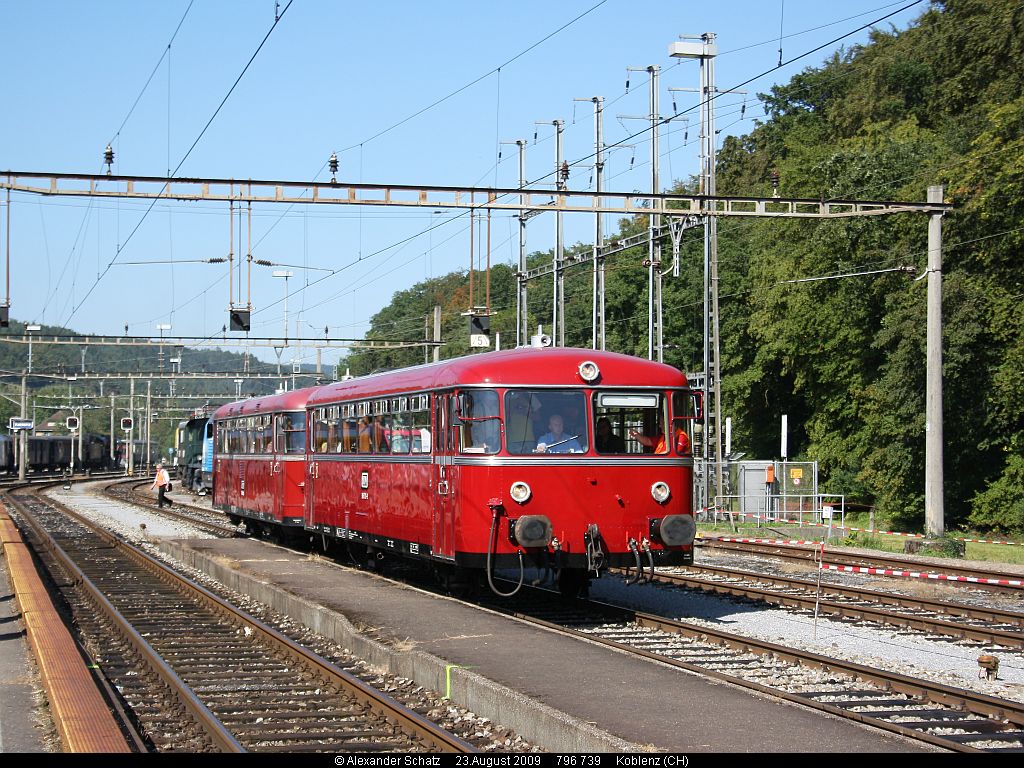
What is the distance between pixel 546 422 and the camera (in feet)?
49.4

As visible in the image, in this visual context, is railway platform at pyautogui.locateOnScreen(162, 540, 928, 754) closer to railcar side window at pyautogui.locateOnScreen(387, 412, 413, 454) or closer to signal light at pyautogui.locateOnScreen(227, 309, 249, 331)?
railcar side window at pyautogui.locateOnScreen(387, 412, 413, 454)

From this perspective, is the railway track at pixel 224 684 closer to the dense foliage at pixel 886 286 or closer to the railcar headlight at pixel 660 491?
the railcar headlight at pixel 660 491

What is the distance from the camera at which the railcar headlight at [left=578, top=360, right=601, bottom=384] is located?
1516cm

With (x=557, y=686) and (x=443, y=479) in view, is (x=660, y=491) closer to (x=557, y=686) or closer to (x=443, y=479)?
(x=443, y=479)

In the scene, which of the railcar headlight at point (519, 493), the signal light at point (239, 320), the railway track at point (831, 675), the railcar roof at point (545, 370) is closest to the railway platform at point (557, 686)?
the railway track at point (831, 675)

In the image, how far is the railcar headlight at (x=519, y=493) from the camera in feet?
48.2

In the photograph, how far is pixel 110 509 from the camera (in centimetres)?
4403

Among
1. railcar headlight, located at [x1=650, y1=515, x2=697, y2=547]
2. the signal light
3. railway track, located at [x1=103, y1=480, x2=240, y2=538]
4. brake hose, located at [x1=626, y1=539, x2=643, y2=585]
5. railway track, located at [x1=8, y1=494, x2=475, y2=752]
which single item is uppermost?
the signal light

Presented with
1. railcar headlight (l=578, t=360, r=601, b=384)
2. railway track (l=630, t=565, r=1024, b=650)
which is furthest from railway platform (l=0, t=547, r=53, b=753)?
railway track (l=630, t=565, r=1024, b=650)

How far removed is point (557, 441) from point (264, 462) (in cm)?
1412

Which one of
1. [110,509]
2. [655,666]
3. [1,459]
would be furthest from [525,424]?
[1,459]

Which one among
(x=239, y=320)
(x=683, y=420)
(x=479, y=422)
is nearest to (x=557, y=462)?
(x=479, y=422)


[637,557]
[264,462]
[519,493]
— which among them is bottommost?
[637,557]
